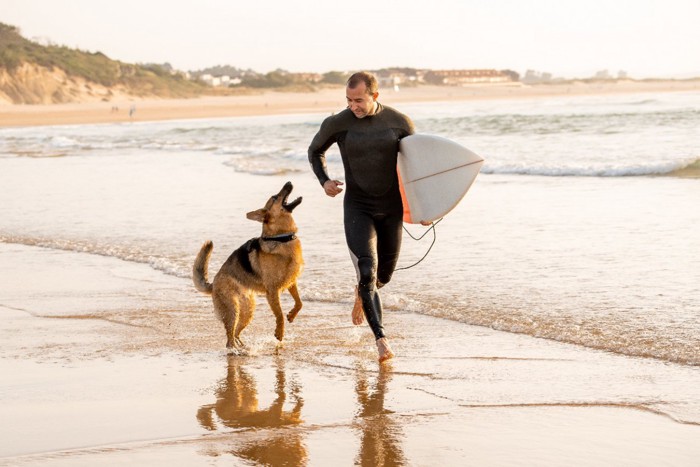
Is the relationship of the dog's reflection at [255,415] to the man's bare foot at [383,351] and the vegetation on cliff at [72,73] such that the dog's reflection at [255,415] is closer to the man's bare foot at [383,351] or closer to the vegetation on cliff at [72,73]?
the man's bare foot at [383,351]

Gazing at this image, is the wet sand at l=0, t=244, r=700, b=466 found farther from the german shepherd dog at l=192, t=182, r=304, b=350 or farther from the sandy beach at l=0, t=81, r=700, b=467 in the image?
the german shepherd dog at l=192, t=182, r=304, b=350

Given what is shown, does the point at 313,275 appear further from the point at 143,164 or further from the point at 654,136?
the point at 654,136

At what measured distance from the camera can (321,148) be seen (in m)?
6.14

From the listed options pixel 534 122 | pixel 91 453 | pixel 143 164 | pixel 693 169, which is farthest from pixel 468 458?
pixel 534 122

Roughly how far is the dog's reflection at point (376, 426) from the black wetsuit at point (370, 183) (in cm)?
62

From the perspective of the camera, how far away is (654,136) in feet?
81.3

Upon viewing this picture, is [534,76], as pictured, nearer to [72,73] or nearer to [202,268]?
[72,73]

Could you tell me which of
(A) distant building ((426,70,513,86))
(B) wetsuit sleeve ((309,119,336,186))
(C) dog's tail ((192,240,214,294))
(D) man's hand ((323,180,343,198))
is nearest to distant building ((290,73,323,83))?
(A) distant building ((426,70,513,86))

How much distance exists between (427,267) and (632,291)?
2079 millimetres

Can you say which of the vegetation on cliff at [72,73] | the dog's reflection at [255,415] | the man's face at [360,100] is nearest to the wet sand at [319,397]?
the dog's reflection at [255,415]

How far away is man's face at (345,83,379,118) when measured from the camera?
5.79 meters

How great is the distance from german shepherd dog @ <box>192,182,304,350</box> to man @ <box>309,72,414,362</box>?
1.61ft

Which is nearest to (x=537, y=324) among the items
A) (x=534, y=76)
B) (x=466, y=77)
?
(x=466, y=77)

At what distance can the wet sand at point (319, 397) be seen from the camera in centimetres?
423
